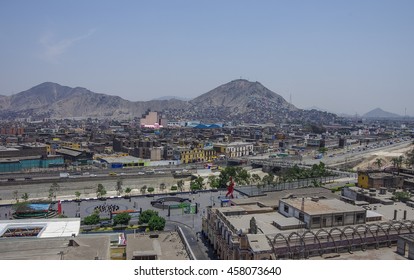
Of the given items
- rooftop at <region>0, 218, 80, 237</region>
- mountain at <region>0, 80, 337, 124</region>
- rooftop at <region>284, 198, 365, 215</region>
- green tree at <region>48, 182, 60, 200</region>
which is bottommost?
green tree at <region>48, 182, 60, 200</region>

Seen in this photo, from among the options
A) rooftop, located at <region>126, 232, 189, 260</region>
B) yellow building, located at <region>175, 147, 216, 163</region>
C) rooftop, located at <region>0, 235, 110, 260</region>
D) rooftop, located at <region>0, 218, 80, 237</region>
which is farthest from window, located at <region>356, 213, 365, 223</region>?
yellow building, located at <region>175, 147, 216, 163</region>

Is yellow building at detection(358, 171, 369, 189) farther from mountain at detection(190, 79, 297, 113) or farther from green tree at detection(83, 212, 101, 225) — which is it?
mountain at detection(190, 79, 297, 113)

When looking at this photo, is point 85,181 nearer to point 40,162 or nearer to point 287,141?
point 40,162

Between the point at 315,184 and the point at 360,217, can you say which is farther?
the point at 315,184

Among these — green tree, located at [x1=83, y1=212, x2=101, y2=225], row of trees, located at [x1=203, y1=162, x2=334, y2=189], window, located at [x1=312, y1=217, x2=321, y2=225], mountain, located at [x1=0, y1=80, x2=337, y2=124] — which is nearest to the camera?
window, located at [x1=312, y1=217, x2=321, y2=225]

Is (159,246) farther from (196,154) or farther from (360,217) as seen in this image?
(196,154)

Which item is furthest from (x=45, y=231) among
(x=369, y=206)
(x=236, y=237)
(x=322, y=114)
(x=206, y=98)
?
(x=206, y=98)

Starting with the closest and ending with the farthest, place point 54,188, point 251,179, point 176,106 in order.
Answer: point 54,188 < point 251,179 < point 176,106

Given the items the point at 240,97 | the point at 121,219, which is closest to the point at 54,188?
the point at 121,219
